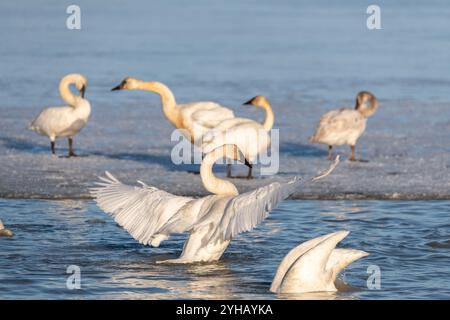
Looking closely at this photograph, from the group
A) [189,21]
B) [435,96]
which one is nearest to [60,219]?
[435,96]

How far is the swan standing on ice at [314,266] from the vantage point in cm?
747

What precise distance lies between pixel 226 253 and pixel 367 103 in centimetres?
637

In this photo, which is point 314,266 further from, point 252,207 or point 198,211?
point 198,211

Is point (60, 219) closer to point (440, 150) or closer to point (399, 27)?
point (440, 150)

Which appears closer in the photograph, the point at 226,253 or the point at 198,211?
the point at 198,211

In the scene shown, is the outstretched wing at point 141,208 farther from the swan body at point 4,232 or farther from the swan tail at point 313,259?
the swan tail at point 313,259

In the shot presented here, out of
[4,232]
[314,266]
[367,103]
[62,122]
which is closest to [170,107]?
[62,122]

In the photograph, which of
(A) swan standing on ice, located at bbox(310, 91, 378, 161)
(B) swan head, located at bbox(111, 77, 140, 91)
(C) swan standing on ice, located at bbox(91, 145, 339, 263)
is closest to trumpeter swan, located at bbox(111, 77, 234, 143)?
(B) swan head, located at bbox(111, 77, 140, 91)

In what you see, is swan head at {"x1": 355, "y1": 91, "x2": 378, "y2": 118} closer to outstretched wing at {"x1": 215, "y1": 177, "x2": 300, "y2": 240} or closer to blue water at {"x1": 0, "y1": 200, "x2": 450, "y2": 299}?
blue water at {"x1": 0, "y1": 200, "x2": 450, "y2": 299}

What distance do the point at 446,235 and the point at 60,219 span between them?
337 cm

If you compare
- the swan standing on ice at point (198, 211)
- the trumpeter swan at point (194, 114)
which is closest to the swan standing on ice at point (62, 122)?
the trumpeter swan at point (194, 114)

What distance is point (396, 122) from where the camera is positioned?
1599 centimetres

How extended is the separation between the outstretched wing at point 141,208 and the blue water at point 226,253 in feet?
0.81

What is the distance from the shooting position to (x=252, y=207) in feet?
26.8
